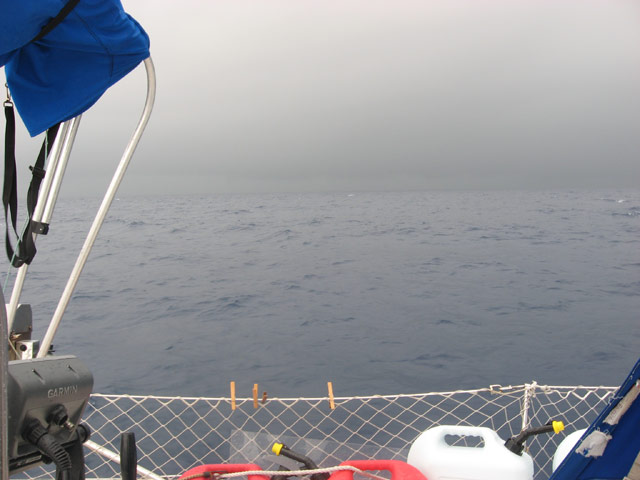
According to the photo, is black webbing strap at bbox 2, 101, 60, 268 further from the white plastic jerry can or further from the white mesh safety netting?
the white plastic jerry can

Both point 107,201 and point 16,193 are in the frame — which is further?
point 107,201

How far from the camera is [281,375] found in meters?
6.47

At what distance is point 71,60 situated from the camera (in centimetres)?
162

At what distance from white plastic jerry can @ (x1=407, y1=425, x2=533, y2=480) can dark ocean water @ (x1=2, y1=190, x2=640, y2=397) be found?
10.9 feet

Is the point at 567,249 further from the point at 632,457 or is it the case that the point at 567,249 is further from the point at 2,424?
the point at 2,424

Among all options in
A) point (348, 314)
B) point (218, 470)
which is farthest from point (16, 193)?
point (348, 314)

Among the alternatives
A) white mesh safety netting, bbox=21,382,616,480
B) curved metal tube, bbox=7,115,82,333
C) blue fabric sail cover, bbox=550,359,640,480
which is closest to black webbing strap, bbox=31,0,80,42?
curved metal tube, bbox=7,115,82,333

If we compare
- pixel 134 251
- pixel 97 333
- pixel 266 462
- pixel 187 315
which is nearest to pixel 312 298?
pixel 187 315

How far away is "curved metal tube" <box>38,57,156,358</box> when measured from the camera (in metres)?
1.71

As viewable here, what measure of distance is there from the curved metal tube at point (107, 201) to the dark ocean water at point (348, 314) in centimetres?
438

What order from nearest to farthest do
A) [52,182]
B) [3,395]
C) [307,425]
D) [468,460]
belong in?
[3,395] → [52,182] → [468,460] → [307,425]

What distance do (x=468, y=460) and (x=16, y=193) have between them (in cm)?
234

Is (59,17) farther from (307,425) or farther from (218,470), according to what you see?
(307,425)

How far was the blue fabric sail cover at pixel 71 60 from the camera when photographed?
1.45 m
